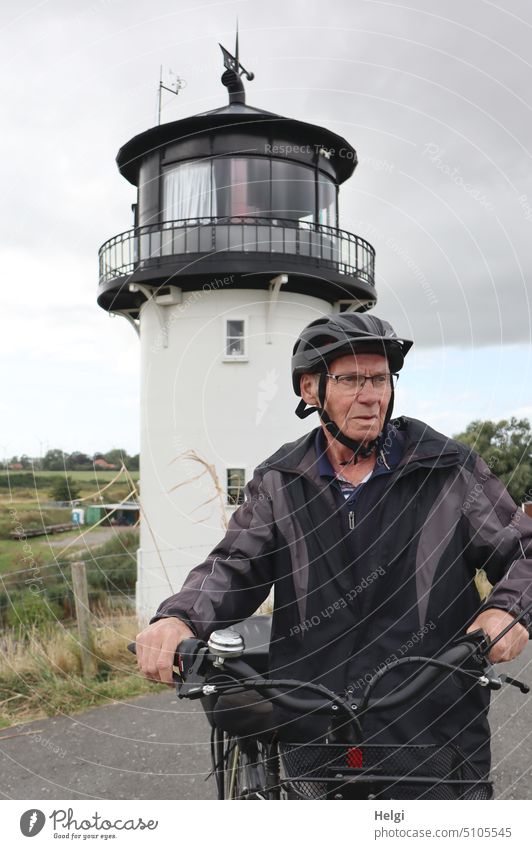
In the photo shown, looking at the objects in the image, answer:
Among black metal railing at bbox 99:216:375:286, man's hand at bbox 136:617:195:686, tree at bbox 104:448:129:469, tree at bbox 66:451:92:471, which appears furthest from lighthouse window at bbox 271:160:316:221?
man's hand at bbox 136:617:195:686

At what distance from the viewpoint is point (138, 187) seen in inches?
391

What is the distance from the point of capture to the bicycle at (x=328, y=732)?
1431 mm

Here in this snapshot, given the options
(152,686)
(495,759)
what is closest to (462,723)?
(495,759)

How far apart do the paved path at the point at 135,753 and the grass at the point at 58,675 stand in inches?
6.3

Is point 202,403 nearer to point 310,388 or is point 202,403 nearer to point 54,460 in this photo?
point 54,460

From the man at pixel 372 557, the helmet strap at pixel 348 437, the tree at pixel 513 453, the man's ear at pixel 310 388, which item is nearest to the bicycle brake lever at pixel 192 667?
the man at pixel 372 557

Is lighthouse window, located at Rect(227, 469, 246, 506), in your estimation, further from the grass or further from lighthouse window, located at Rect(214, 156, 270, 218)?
the grass

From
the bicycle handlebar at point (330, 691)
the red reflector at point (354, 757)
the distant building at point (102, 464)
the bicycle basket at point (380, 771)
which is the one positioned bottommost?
the bicycle basket at point (380, 771)

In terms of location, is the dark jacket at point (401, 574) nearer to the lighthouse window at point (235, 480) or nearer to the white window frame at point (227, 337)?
the lighthouse window at point (235, 480)

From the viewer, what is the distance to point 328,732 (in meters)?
1.56

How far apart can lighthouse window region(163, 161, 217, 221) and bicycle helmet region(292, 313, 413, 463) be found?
25.1ft

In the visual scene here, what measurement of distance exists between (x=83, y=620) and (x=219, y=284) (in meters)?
5.81

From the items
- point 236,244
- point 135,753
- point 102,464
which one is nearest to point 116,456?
point 102,464
